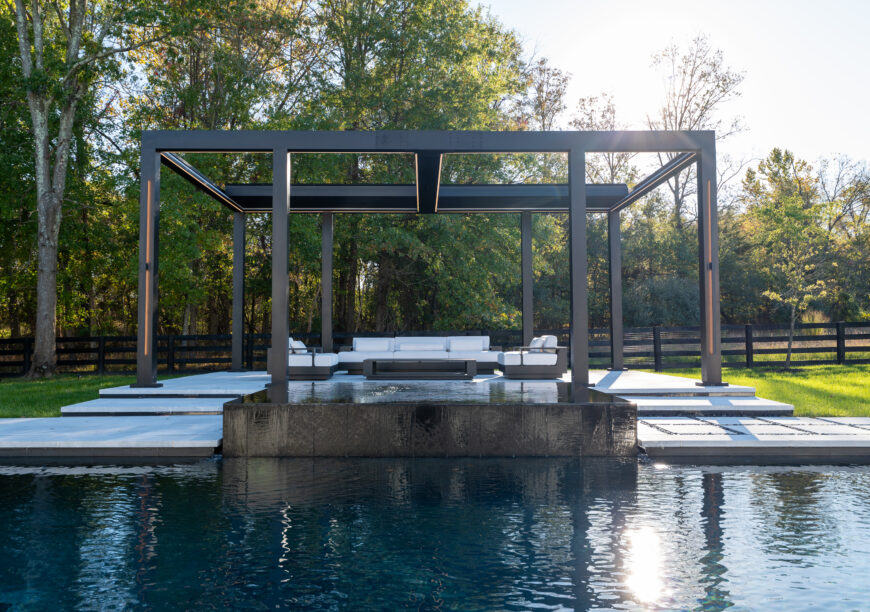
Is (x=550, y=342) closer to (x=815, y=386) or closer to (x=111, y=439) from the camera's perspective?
(x=815, y=386)

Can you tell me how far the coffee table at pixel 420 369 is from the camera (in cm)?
1057

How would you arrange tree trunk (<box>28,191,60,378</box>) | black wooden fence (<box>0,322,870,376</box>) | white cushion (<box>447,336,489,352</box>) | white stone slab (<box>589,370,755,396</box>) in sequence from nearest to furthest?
white stone slab (<box>589,370,755,396</box>) < white cushion (<box>447,336,489,352</box>) < tree trunk (<box>28,191,60,378</box>) < black wooden fence (<box>0,322,870,376</box>)

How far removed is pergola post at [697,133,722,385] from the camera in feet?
29.2

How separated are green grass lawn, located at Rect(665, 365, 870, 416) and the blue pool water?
327 centimetres

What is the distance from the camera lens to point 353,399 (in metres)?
6.77

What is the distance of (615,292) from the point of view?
1254 centimetres

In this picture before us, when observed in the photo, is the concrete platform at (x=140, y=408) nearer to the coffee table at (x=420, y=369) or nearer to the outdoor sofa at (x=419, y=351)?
the coffee table at (x=420, y=369)

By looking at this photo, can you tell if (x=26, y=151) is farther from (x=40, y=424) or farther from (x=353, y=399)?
(x=353, y=399)

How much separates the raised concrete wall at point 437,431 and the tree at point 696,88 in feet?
66.2

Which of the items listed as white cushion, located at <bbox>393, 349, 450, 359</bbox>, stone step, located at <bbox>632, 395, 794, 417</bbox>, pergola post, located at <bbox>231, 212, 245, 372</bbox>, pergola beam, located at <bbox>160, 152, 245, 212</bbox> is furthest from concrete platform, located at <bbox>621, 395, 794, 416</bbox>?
pergola post, located at <bbox>231, 212, 245, 372</bbox>

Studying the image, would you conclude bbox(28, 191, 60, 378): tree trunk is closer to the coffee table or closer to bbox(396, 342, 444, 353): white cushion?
bbox(396, 342, 444, 353): white cushion

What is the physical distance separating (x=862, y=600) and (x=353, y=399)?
187 inches

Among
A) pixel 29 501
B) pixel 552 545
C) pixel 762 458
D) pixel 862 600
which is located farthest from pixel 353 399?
pixel 862 600

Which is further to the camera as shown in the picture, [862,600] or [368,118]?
[368,118]
